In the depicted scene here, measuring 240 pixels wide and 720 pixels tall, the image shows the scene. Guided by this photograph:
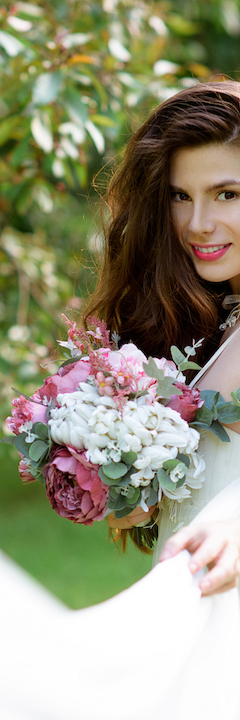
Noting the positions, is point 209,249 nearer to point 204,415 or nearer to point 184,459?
point 204,415

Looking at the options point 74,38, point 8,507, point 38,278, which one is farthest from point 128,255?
point 8,507

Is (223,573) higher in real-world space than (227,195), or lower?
lower

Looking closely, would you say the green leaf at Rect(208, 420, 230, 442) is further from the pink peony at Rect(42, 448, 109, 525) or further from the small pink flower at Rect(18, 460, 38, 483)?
the small pink flower at Rect(18, 460, 38, 483)

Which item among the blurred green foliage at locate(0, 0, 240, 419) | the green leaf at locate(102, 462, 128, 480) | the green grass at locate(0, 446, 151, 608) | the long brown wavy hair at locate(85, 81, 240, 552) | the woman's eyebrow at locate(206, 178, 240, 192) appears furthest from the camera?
the green grass at locate(0, 446, 151, 608)

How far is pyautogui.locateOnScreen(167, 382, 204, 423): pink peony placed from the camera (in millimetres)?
1558

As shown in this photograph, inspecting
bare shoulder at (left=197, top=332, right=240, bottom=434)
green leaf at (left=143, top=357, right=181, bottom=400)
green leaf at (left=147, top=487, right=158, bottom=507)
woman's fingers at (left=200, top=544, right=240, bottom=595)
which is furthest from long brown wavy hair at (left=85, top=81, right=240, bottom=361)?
woman's fingers at (left=200, top=544, right=240, bottom=595)

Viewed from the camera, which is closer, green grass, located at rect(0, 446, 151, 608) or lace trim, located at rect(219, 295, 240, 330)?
lace trim, located at rect(219, 295, 240, 330)

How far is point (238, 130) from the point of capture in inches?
72.5

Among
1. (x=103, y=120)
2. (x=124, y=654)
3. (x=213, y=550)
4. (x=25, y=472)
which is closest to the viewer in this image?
(x=124, y=654)

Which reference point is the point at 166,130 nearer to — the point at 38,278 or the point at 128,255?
the point at 128,255

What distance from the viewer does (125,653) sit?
3.61 feet

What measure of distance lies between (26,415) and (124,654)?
26.2 inches

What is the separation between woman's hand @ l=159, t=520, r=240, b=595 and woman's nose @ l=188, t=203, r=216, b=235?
858mm

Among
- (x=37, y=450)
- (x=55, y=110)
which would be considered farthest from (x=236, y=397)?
(x=55, y=110)
